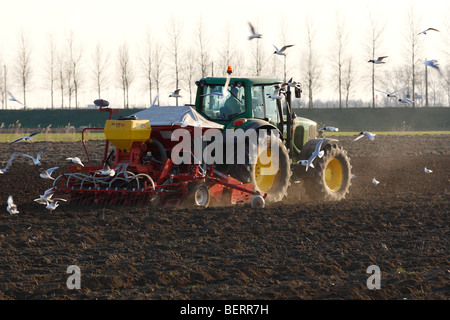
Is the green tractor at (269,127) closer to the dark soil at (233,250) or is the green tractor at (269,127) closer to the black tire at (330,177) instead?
the black tire at (330,177)

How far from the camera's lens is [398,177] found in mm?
17594

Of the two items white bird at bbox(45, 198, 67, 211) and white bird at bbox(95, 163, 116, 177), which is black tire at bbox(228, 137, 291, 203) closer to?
white bird at bbox(95, 163, 116, 177)

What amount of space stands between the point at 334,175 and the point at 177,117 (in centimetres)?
407

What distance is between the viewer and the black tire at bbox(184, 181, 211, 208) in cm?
1112

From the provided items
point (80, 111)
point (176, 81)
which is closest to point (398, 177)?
point (176, 81)

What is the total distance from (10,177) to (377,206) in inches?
377

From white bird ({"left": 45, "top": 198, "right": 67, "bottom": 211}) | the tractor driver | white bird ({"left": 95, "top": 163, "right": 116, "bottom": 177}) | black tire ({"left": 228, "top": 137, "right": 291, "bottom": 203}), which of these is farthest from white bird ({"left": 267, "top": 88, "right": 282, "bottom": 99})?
white bird ({"left": 45, "top": 198, "right": 67, "bottom": 211})

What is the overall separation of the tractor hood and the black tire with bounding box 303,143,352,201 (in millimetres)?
2220

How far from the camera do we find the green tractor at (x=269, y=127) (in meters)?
11.8

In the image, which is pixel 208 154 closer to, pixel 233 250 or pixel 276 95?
pixel 276 95

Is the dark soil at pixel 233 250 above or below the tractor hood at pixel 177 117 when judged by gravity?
below

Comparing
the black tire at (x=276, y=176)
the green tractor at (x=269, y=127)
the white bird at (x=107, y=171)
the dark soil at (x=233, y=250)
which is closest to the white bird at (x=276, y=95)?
the green tractor at (x=269, y=127)

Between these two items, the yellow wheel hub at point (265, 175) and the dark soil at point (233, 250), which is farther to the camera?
the yellow wheel hub at point (265, 175)

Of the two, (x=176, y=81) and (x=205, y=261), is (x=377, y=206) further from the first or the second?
(x=176, y=81)
